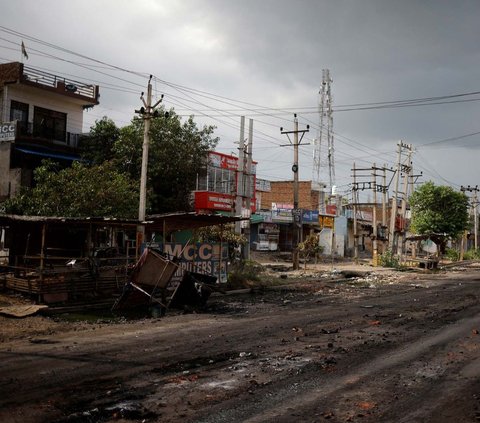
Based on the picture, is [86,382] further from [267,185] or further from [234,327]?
[267,185]

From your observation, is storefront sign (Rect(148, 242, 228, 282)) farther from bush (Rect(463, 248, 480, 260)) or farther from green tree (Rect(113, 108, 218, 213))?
bush (Rect(463, 248, 480, 260))

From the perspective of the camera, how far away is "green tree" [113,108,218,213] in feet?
97.9

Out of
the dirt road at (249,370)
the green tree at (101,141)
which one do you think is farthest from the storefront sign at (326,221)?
the dirt road at (249,370)

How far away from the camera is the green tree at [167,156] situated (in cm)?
2983

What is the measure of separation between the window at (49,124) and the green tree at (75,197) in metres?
11.0

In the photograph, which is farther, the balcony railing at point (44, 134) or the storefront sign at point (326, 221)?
the storefront sign at point (326, 221)

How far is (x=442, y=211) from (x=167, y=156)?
32.3 meters

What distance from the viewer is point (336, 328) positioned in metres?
11.8

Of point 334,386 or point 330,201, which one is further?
point 330,201

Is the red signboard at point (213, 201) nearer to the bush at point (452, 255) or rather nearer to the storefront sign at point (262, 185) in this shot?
the storefront sign at point (262, 185)

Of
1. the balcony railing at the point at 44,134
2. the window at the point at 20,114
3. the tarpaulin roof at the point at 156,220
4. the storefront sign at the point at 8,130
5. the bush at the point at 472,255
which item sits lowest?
the bush at the point at 472,255

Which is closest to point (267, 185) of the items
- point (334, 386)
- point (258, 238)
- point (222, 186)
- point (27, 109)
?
point (258, 238)

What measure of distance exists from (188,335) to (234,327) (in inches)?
58.6

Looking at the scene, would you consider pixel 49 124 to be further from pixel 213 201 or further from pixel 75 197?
pixel 75 197
